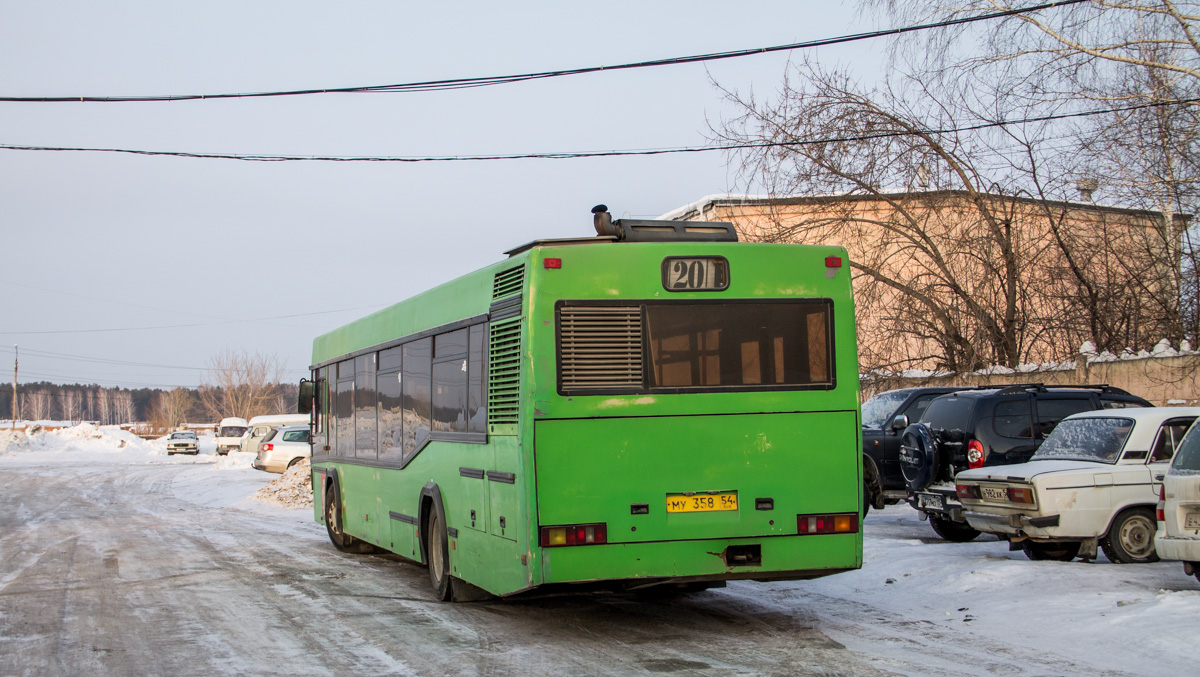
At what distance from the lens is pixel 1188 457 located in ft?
28.6

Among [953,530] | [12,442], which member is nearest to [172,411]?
[12,442]

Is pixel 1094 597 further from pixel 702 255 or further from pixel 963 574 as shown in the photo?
pixel 702 255

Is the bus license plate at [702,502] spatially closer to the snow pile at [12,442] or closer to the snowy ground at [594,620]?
the snowy ground at [594,620]

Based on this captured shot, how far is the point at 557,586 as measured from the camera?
7.53 metres

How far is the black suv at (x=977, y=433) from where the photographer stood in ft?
43.2

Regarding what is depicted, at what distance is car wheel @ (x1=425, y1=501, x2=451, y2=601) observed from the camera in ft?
31.1

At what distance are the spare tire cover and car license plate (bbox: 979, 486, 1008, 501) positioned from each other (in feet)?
6.10

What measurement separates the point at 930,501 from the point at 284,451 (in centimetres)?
2394

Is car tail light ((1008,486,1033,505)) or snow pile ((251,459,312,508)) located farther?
snow pile ((251,459,312,508))

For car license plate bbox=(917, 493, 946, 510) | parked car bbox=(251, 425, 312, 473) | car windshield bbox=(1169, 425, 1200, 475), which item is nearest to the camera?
car windshield bbox=(1169, 425, 1200, 475)

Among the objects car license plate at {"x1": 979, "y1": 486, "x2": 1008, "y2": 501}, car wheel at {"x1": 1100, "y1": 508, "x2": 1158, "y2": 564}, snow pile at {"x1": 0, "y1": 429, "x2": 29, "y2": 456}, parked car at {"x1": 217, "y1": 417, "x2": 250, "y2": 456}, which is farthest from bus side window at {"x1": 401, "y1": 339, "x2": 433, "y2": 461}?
snow pile at {"x1": 0, "y1": 429, "x2": 29, "y2": 456}

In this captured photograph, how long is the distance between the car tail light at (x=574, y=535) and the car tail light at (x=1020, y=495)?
5376 mm

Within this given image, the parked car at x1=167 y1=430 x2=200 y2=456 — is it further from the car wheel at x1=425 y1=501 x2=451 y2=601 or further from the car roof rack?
the car roof rack

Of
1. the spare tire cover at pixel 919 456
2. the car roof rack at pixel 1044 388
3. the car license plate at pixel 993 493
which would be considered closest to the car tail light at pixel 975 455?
the spare tire cover at pixel 919 456
